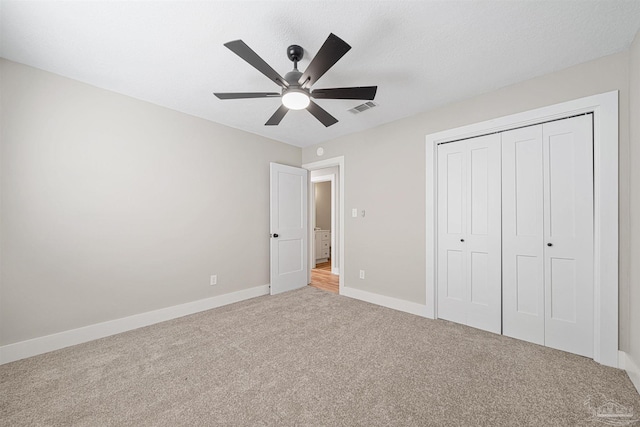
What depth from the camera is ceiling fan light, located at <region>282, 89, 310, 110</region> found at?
1.84 m

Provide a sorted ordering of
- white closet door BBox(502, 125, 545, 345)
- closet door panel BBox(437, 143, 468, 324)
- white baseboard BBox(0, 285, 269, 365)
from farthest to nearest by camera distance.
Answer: closet door panel BBox(437, 143, 468, 324), white closet door BBox(502, 125, 545, 345), white baseboard BBox(0, 285, 269, 365)

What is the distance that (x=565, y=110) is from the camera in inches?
85.9

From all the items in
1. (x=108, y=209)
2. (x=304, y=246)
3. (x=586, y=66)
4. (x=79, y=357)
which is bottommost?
(x=79, y=357)

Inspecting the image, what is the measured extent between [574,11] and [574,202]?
147cm

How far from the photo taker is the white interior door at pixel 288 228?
13.1 feet

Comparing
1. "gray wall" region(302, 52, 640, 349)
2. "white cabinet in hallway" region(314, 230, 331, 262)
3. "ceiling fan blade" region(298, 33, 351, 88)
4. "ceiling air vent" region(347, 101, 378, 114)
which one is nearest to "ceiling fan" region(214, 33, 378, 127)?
"ceiling fan blade" region(298, 33, 351, 88)

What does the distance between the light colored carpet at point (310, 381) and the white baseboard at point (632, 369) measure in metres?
0.06

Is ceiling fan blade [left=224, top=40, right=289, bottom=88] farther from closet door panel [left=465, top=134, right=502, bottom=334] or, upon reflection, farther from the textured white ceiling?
closet door panel [left=465, top=134, right=502, bottom=334]

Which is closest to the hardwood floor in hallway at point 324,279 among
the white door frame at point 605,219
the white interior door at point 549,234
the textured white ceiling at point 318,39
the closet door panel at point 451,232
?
the closet door panel at point 451,232

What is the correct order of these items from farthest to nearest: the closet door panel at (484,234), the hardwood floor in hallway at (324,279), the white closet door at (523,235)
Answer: the hardwood floor in hallway at (324,279), the closet door panel at (484,234), the white closet door at (523,235)

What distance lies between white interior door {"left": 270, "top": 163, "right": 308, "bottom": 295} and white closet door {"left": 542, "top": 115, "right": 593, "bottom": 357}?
323 cm

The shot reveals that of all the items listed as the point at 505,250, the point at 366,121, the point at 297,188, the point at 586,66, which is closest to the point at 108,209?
the point at 297,188

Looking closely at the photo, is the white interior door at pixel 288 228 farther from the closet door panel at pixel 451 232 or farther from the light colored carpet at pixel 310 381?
the closet door panel at pixel 451 232

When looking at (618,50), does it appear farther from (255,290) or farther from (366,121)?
(255,290)
